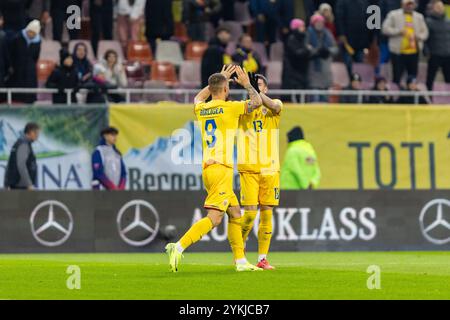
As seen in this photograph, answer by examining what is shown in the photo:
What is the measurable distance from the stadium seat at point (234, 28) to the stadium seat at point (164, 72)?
223 cm

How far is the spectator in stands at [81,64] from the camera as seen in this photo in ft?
91.5

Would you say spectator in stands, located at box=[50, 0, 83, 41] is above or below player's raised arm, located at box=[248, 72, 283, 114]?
above

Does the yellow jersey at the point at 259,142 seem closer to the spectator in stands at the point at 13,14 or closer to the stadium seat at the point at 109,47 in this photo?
the spectator in stands at the point at 13,14

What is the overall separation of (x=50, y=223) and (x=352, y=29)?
31.3 feet

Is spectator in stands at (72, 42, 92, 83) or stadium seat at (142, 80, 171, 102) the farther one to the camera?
stadium seat at (142, 80, 171, 102)

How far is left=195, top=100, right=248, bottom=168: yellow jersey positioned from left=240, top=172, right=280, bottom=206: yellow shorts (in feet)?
3.50

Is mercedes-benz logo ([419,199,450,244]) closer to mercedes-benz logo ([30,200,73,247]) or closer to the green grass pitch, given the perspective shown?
the green grass pitch

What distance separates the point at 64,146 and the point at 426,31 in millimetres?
8715

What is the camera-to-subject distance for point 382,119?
29125mm

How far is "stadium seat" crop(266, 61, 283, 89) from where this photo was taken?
3089 centimetres

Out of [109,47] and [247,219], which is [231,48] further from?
[247,219]

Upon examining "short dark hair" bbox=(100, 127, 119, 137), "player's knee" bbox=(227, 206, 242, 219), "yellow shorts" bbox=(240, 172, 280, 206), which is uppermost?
"short dark hair" bbox=(100, 127, 119, 137)

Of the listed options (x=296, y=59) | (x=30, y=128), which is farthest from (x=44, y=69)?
(x=296, y=59)

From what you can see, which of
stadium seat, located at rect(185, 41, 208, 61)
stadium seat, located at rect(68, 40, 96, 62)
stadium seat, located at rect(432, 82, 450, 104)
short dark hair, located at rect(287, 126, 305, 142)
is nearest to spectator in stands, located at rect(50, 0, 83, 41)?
stadium seat, located at rect(68, 40, 96, 62)
